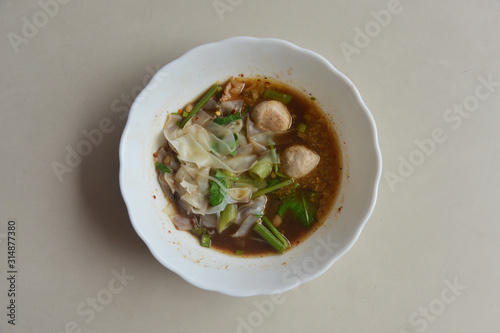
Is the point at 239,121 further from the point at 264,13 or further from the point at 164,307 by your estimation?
the point at 164,307

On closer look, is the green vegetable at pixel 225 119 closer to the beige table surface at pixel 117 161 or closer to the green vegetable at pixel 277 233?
the beige table surface at pixel 117 161

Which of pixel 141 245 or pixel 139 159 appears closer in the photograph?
pixel 139 159

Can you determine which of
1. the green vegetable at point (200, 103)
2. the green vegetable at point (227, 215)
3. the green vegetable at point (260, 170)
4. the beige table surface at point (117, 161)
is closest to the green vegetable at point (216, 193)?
the green vegetable at point (227, 215)

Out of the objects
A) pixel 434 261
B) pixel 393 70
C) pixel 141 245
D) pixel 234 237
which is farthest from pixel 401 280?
pixel 141 245

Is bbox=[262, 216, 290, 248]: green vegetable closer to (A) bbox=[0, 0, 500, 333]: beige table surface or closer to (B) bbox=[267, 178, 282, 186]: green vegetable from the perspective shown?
(B) bbox=[267, 178, 282, 186]: green vegetable

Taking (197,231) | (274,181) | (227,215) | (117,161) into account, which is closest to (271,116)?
(274,181)

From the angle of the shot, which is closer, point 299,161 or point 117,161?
point 299,161

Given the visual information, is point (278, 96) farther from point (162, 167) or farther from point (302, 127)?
point (162, 167)
